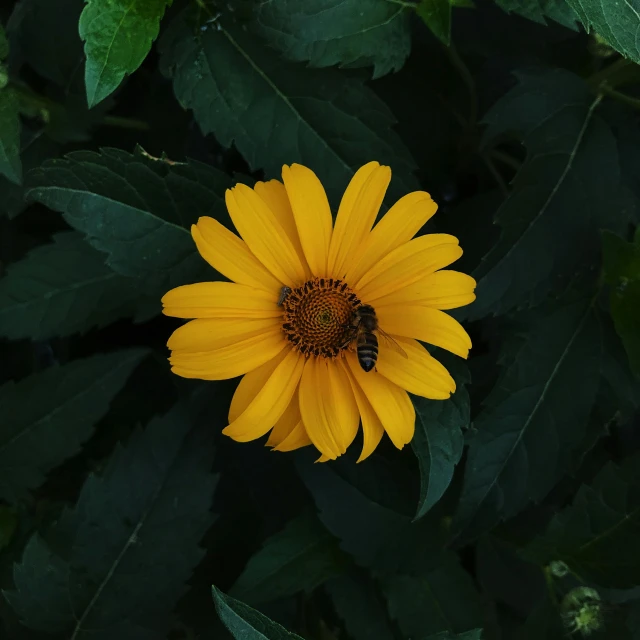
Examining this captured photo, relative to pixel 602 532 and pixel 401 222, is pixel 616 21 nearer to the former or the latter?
pixel 401 222

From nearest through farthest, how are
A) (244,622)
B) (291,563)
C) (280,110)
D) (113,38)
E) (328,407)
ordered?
1. (244,622)
2. (113,38)
3. (328,407)
4. (280,110)
5. (291,563)

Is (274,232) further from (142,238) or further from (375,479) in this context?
(375,479)

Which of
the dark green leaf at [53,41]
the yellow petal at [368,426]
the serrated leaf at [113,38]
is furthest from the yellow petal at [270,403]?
the dark green leaf at [53,41]

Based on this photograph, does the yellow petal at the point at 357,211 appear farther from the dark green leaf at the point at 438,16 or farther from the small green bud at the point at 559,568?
the small green bud at the point at 559,568

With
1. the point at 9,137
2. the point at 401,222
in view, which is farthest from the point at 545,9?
the point at 9,137

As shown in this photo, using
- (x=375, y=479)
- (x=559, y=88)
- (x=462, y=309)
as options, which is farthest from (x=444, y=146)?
(x=375, y=479)
